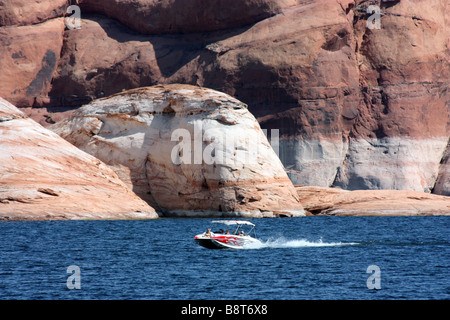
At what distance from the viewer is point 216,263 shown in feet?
112

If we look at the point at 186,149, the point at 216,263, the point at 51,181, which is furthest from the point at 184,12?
the point at 216,263

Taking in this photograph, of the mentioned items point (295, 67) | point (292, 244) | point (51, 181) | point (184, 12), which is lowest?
point (292, 244)

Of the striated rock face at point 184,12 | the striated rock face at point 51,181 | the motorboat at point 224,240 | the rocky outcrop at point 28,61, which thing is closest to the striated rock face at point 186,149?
the striated rock face at point 51,181

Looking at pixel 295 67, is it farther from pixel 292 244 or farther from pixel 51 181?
pixel 292 244

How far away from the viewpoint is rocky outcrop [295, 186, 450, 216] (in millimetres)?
64812

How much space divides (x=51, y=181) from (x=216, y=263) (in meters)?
23.5

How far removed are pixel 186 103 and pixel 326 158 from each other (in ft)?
74.7

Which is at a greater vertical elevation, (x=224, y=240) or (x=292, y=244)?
(x=224, y=240)

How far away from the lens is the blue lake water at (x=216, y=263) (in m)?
26.5

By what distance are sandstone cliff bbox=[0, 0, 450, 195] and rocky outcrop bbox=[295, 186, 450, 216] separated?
10.6 m

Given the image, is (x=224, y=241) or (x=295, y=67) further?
A: (x=295, y=67)

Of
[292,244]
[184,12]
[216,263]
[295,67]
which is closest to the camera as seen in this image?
[216,263]

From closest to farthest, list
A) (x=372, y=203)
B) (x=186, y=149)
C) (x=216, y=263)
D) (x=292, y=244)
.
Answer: (x=216, y=263) → (x=292, y=244) → (x=186, y=149) → (x=372, y=203)
